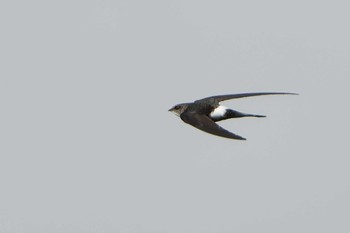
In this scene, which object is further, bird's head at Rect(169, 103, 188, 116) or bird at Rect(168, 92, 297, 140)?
bird's head at Rect(169, 103, 188, 116)

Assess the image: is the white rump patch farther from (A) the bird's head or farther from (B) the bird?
(A) the bird's head

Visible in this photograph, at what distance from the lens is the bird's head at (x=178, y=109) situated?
2928 centimetres

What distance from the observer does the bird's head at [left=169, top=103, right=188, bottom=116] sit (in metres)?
29.3

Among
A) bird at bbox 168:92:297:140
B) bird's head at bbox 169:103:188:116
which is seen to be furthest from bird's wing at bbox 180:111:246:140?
bird's head at bbox 169:103:188:116

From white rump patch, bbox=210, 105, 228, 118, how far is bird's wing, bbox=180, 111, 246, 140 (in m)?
1.43

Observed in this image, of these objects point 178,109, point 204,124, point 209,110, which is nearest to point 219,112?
point 209,110

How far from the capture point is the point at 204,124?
25.1 m

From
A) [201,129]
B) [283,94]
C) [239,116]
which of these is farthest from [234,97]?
[201,129]

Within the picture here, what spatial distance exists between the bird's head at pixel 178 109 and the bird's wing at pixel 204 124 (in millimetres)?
1543

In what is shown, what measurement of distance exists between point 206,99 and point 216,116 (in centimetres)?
100

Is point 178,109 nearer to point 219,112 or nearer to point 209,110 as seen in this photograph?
Answer: point 209,110

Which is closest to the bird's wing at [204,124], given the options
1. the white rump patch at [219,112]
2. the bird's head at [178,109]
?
the white rump patch at [219,112]

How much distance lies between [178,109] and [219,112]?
4.60 ft

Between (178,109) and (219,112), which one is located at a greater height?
(178,109)
